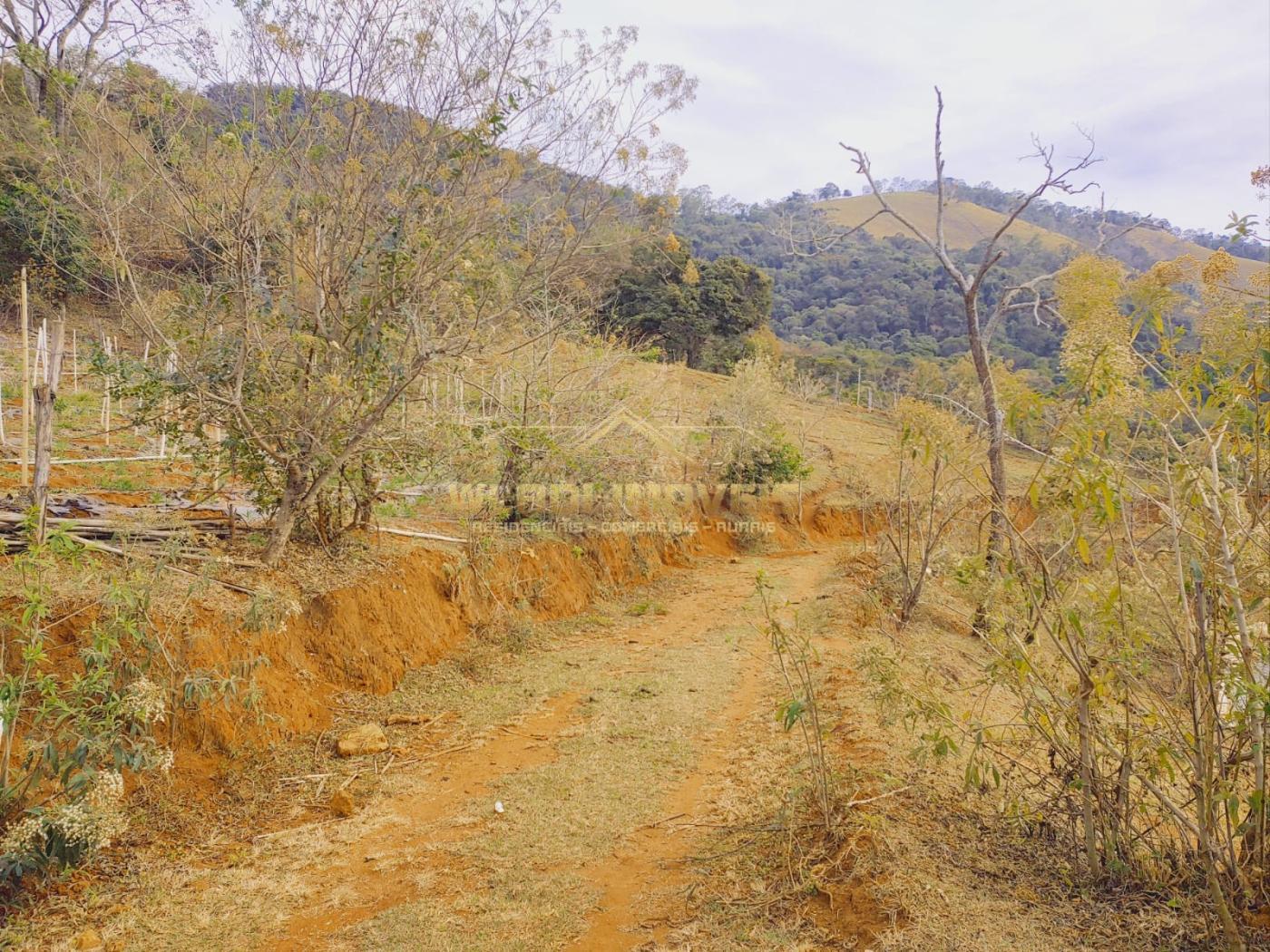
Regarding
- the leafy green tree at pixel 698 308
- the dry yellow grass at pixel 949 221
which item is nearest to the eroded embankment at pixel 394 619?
the leafy green tree at pixel 698 308

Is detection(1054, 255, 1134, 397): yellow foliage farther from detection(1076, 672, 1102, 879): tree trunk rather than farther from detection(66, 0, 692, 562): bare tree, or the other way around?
detection(66, 0, 692, 562): bare tree

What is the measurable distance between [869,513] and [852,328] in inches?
1167

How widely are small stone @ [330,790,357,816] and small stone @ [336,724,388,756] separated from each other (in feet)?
2.07

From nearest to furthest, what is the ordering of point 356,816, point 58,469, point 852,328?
point 356,816 → point 58,469 → point 852,328

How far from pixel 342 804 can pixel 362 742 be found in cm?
81

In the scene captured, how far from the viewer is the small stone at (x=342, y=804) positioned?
14.9ft

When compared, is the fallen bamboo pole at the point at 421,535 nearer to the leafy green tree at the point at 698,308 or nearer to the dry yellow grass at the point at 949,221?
the leafy green tree at the point at 698,308

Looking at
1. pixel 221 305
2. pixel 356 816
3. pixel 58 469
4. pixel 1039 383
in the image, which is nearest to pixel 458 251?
pixel 221 305

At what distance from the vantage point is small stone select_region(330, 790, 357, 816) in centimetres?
454

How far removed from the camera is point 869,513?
1545 centimetres

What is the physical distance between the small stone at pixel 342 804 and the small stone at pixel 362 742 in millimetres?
632

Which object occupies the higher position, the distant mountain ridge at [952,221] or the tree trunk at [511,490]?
the distant mountain ridge at [952,221]

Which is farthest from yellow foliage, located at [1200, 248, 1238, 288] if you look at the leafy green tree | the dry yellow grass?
the dry yellow grass

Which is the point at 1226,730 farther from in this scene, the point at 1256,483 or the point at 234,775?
the point at 234,775
